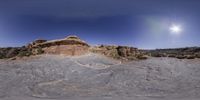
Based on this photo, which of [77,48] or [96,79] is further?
[77,48]

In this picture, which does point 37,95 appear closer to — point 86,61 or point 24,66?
point 24,66

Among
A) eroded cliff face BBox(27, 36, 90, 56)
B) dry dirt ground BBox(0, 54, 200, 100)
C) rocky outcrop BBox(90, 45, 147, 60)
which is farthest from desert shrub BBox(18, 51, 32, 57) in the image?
rocky outcrop BBox(90, 45, 147, 60)

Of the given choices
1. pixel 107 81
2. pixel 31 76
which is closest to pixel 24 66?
pixel 31 76

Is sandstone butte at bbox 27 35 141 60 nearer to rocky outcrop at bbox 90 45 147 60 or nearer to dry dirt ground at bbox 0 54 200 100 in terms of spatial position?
rocky outcrop at bbox 90 45 147 60

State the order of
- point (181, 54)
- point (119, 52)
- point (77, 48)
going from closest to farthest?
point (77, 48)
point (119, 52)
point (181, 54)

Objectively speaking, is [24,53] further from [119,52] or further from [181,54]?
[181,54]

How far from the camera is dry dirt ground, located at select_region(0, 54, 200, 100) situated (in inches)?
1119

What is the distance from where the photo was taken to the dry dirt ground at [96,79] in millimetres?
28422

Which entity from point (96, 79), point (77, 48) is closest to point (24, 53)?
point (77, 48)

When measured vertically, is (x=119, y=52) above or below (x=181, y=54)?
above

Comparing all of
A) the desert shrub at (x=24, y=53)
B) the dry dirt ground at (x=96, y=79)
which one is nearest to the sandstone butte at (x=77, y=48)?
the desert shrub at (x=24, y=53)

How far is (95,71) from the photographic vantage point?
37344 millimetres

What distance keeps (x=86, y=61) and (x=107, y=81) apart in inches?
338

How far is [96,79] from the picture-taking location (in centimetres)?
3444
